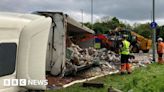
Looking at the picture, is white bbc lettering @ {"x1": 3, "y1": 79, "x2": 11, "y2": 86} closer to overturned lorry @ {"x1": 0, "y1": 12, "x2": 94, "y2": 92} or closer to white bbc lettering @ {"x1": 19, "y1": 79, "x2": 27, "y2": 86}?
overturned lorry @ {"x1": 0, "y1": 12, "x2": 94, "y2": 92}

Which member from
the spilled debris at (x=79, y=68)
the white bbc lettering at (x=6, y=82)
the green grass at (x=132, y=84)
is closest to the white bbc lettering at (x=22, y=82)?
the white bbc lettering at (x=6, y=82)

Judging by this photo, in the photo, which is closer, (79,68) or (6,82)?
(6,82)

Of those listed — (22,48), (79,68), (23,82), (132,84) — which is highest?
(22,48)

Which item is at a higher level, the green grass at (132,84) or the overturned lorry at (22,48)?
the overturned lorry at (22,48)

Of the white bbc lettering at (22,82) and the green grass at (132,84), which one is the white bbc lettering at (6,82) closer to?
the white bbc lettering at (22,82)

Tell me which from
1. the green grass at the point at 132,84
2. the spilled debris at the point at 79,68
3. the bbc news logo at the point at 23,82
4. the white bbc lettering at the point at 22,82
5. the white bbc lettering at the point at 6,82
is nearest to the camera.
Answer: the white bbc lettering at the point at 6,82

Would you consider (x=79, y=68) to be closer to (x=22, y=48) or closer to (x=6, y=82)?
(x=22, y=48)

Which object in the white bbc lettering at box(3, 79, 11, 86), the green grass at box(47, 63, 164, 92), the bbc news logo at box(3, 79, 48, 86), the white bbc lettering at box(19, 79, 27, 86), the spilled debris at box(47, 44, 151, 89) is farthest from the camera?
the spilled debris at box(47, 44, 151, 89)

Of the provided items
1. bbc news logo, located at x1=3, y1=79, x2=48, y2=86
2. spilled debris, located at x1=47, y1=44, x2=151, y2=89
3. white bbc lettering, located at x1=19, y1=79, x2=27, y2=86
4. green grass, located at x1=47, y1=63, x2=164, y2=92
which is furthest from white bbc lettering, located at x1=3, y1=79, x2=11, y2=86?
spilled debris, located at x1=47, y1=44, x2=151, y2=89

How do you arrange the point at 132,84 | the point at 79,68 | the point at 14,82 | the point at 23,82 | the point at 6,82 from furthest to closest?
the point at 79,68 → the point at 132,84 → the point at 23,82 → the point at 14,82 → the point at 6,82

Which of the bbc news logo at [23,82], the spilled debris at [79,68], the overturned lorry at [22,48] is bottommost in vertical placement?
the spilled debris at [79,68]

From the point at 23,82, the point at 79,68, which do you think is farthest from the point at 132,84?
the point at 79,68

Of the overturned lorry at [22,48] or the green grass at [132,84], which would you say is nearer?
the overturned lorry at [22,48]

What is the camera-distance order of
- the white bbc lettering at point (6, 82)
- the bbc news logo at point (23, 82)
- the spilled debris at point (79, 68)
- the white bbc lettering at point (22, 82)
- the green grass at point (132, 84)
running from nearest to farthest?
1. the white bbc lettering at point (6, 82)
2. the bbc news logo at point (23, 82)
3. the white bbc lettering at point (22, 82)
4. the green grass at point (132, 84)
5. the spilled debris at point (79, 68)
